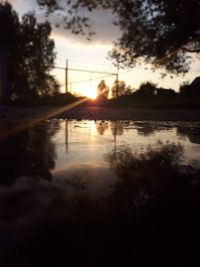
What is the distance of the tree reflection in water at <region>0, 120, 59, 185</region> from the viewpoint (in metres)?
6.56

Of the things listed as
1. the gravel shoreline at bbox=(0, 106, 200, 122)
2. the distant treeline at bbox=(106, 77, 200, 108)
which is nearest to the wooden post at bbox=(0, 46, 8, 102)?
the distant treeline at bbox=(106, 77, 200, 108)

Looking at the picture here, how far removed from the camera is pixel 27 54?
169 ft

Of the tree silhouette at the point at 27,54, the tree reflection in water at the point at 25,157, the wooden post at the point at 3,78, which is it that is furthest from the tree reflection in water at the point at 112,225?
the tree silhouette at the point at 27,54

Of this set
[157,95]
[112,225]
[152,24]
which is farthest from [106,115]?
[112,225]

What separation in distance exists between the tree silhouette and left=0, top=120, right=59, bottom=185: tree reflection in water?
1315 inches

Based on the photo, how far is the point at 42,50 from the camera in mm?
54750

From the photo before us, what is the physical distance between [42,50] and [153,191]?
50385 millimetres

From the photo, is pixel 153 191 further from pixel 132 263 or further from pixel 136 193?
pixel 132 263

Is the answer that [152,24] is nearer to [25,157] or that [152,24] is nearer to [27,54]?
[25,157]

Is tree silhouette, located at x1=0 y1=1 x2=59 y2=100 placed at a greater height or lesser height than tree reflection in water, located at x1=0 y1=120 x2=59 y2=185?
greater

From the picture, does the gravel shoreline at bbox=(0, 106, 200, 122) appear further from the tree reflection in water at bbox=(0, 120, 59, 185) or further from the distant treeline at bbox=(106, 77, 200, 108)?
the distant treeline at bbox=(106, 77, 200, 108)

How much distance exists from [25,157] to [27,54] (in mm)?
44642

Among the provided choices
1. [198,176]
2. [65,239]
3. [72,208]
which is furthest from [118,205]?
[198,176]

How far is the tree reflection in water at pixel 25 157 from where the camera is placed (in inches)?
258
